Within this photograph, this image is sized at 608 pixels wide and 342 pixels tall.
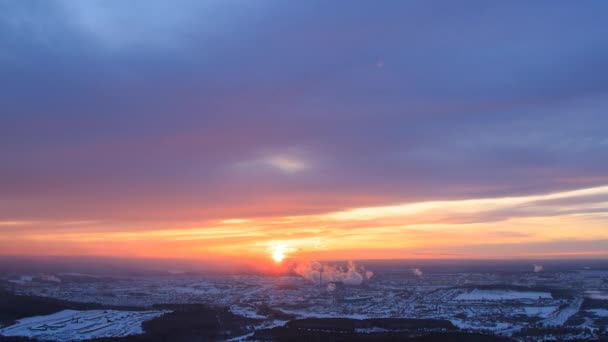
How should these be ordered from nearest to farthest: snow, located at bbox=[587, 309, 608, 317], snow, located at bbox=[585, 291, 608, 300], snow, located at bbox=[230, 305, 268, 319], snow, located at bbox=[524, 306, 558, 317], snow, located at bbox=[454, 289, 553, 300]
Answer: snow, located at bbox=[587, 309, 608, 317], snow, located at bbox=[230, 305, 268, 319], snow, located at bbox=[524, 306, 558, 317], snow, located at bbox=[585, 291, 608, 300], snow, located at bbox=[454, 289, 553, 300]

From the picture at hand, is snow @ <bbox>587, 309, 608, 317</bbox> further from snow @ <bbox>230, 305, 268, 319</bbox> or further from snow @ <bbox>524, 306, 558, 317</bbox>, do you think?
snow @ <bbox>230, 305, 268, 319</bbox>

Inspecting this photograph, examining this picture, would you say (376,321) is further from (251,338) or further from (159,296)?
(159,296)

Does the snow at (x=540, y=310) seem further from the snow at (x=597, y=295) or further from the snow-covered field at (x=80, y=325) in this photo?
the snow-covered field at (x=80, y=325)

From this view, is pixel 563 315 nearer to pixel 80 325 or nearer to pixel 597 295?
pixel 597 295

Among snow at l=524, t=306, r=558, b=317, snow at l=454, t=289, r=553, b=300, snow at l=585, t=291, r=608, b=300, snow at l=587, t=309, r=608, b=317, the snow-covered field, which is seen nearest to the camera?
the snow-covered field

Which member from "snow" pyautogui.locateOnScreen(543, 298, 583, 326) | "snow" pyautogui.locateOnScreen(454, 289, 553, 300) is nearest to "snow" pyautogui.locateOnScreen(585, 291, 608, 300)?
"snow" pyautogui.locateOnScreen(454, 289, 553, 300)

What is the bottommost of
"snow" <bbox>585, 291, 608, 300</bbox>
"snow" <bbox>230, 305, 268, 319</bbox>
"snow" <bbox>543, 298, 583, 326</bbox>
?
"snow" <bbox>543, 298, 583, 326</bbox>
